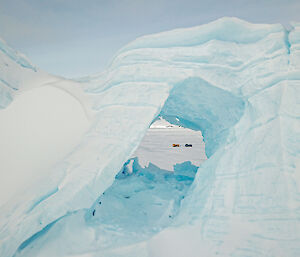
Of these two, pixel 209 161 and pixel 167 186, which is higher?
pixel 209 161

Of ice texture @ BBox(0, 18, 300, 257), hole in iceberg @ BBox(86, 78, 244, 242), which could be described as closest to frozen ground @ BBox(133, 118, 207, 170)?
hole in iceberg @ BBox(86, 78, 244, 242)

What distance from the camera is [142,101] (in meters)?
3.86

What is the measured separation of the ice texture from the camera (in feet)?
9.23

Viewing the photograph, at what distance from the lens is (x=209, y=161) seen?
4387 mm

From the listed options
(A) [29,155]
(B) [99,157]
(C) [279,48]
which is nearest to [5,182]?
(A) [29,155]

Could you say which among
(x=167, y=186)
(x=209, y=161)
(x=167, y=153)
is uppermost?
(x=209, y=161)

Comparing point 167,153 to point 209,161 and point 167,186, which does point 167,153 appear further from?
point 209,161

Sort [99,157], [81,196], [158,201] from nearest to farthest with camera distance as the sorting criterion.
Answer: [81,196]
[99,157]
[158,201]

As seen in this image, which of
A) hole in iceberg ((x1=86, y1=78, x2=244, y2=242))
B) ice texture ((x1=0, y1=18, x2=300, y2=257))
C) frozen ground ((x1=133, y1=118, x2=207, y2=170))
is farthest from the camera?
frozen ground ((x1=133, y1=118, x2=207, y2=170))

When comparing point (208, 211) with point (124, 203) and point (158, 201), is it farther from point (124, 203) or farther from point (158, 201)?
point (124, 203)

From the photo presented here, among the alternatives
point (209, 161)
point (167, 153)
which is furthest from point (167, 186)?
point (167, 153)

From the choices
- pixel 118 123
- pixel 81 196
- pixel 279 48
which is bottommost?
pixel 81 196

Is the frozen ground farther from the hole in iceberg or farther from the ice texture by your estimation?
the ice texture

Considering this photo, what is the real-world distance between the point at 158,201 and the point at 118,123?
2200 millimetres
